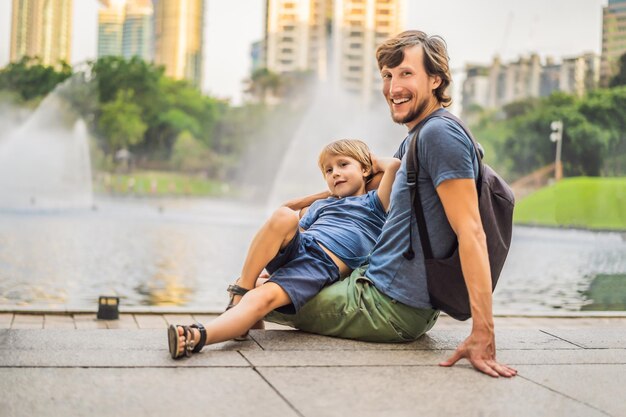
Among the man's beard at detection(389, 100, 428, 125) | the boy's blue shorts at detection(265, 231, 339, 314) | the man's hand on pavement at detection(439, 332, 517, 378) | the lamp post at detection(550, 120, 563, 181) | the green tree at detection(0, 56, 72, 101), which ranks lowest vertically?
the man's hand on pavement at detection(439, 332, 517, 378)

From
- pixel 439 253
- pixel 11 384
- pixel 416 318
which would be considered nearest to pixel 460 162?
pixel 439 253

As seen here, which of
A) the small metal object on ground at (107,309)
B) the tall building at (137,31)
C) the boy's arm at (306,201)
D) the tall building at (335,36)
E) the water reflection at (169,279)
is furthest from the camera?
the tall building at (335,36)

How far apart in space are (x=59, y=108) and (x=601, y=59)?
99.0ft

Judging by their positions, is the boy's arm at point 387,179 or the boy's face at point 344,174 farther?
the boy's face at point 344,174

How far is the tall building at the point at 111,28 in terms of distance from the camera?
62.7m

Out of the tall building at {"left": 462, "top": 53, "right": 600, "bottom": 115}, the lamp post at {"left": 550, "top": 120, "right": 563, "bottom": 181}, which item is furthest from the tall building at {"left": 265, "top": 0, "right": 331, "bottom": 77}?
the lamp post at {"left": 550, "top": 120, "right": 563, "bottom": 181}

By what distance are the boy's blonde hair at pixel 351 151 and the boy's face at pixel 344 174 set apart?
0.01 meters

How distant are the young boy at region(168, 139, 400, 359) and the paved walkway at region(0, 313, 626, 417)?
102 millimetres

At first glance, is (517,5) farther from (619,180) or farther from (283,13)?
(283,13)

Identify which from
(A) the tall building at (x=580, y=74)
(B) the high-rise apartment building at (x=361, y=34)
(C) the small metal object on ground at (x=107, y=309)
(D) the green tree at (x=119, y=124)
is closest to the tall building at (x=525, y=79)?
(A) the tall building at (x=580, y=74)

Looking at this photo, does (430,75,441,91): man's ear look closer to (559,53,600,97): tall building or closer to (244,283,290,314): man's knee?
(244,283,290,314): man's knee

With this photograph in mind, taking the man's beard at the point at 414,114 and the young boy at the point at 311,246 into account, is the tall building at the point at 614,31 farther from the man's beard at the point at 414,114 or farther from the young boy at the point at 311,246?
the man's beard at the point at 414,114

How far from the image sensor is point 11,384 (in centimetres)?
253

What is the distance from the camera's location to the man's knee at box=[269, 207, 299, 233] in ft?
10.8
